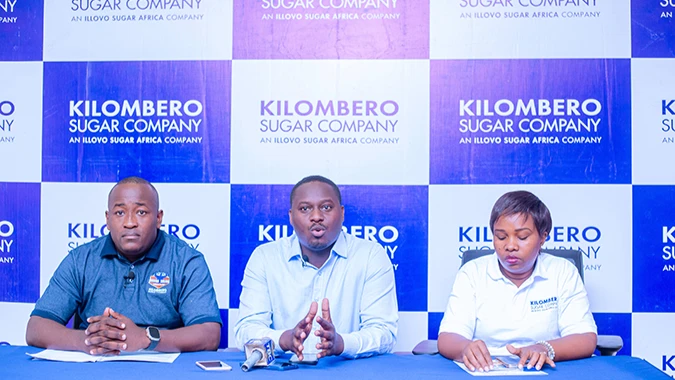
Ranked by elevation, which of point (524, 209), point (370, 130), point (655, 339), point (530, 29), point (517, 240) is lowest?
point (655, 339)

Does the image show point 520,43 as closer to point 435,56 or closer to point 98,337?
point 435,56

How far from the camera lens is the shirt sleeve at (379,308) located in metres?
2.35

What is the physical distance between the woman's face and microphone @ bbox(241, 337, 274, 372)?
871mm

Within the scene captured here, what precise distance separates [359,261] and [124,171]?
1.39m

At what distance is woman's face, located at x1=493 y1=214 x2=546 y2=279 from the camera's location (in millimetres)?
2219

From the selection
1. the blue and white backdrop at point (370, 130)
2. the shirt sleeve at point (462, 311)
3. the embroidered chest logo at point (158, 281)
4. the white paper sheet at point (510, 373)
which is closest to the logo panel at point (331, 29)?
the blue and white backdrop at point (370, 130)

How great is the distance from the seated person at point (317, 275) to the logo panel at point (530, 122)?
750mm

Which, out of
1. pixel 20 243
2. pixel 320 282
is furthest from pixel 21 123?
pixel 320 282

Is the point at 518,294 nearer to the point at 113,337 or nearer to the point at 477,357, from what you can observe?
the point at 477,357

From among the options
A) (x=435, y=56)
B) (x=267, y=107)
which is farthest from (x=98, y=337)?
(x=435, y=56)

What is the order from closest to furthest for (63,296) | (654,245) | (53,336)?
(53,336), (63,296), (654,245)

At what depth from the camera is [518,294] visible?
228 centimetres

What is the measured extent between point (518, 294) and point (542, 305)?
9 centimetres

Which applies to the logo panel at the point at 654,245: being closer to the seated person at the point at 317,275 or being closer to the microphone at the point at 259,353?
the seated person at the point at 317,275
